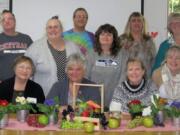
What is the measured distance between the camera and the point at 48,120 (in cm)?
289

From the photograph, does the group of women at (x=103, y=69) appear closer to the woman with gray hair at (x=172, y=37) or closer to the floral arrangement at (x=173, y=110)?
the woman with gray hair at (x=172, y=37)

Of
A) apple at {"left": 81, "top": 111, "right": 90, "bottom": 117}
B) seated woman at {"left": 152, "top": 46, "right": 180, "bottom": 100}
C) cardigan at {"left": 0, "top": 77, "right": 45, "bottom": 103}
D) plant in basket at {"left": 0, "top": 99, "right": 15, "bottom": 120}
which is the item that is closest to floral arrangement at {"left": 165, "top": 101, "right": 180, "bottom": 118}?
apple at {"left": 81, "top": 111, "right": 90, "bottom": 117}

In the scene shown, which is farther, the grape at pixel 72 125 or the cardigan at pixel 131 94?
the cardigan at pixel 131 94

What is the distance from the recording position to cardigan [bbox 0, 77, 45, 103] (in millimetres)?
3711

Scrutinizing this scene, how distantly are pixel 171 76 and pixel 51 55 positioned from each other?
1.18 meters

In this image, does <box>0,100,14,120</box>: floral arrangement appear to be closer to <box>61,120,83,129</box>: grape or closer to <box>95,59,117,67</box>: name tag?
<box>61,120,83,129</box>: grape

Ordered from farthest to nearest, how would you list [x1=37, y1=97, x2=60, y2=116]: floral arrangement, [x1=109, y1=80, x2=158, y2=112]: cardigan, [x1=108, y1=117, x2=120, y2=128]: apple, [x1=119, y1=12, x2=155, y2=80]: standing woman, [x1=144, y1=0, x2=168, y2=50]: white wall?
[x1=144, y1=0, x2=168, y2=50]: white wall → [x1=119, y1=12, x2=155, y2=80]: standing woman → [x1=109, y1=80, x2=158, y2=112]: cardigan → [x1=37, y1=97, x2=60, y2=116]: floral arrangement → [x1=108, y1=117, x2=120, y2=128]: apple

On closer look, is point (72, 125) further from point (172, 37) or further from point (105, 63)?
point (172, 37)

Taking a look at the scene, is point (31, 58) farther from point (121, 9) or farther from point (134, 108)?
point (121, 9)

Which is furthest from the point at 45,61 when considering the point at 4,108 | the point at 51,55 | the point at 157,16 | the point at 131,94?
the point at 157,16

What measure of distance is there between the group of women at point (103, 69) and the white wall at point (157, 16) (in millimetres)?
971

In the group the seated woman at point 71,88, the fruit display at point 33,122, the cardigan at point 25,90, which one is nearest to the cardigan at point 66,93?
the seated woman at point 71,88

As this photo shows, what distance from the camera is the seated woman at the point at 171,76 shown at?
12.3 feet

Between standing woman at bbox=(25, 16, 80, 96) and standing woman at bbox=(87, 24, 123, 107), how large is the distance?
23 cm
